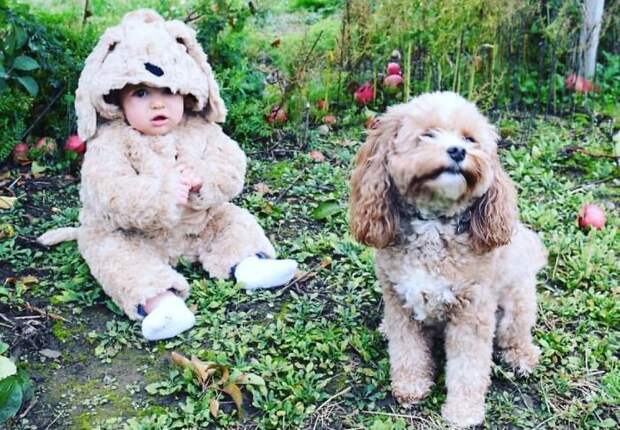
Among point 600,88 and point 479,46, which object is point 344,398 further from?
point 600,88

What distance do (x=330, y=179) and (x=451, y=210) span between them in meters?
2.07

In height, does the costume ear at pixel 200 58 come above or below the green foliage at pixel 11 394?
above

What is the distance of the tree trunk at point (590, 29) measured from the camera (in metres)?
6.07

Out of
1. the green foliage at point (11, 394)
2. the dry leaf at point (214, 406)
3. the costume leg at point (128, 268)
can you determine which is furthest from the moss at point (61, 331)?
the dry leaf at point (214, 406)

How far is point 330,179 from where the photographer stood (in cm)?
510

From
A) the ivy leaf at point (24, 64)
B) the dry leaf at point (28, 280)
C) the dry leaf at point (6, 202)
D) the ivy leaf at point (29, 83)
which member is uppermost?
the ivy leaf at point (24, 64)

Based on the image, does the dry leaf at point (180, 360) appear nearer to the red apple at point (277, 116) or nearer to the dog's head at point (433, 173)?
the dog's head at point (433, 173)

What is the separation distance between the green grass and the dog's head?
675 millimetres

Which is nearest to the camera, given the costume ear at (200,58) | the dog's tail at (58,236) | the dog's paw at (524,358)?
the dog's paw at (524,358)

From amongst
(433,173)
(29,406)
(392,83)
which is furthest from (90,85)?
(392,83)

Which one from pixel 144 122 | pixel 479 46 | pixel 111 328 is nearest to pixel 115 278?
pixel 111 328

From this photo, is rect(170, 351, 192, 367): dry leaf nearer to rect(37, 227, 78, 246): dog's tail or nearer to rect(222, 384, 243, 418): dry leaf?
rect(222, 384, 243, 418): dry leaf

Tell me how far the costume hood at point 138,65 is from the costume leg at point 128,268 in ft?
1.70

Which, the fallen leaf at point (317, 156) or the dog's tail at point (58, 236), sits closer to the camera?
the dog's tail at point (58, 236)
